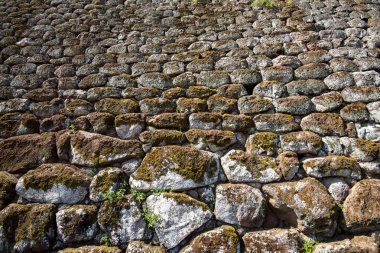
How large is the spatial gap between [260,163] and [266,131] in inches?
13.3

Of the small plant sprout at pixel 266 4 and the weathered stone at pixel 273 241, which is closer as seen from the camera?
the weathered stone at pixel 273 241

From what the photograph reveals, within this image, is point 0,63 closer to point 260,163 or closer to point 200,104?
point 200,104

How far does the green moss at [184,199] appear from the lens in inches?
84.8

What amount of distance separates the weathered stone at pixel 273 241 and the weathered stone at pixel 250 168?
38 centimetres

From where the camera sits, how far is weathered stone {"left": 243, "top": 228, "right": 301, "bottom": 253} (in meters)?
2.00

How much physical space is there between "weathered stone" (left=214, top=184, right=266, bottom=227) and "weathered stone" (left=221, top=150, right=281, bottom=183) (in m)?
0.08

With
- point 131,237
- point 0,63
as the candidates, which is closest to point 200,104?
point 131,237

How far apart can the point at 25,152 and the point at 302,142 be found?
2324 millimetres

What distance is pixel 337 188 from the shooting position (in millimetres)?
2197

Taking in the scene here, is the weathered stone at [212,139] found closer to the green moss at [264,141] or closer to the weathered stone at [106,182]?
the green moss at [264,141]

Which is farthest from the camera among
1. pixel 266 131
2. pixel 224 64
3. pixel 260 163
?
pixel 224 64

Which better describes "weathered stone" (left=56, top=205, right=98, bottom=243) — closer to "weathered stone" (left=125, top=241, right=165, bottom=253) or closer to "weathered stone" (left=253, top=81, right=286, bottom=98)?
"weathered stone" (left=125, top=241, right=165, bottom=253)

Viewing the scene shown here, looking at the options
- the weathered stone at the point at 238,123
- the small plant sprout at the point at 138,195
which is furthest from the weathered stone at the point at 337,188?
the small plant sprout at the point at 138,195

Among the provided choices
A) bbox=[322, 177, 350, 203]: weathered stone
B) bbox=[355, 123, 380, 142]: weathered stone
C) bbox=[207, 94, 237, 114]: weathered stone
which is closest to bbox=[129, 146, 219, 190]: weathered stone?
bbox=[207, 94, 237, 114]: weathered stone
